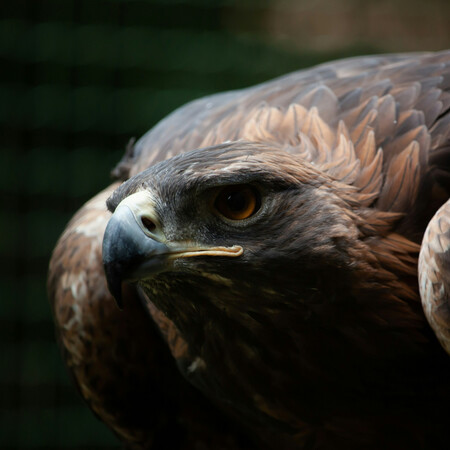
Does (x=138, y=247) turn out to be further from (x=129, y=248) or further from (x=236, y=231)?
(x=236, y=231)

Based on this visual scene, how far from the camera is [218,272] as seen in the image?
1.45m

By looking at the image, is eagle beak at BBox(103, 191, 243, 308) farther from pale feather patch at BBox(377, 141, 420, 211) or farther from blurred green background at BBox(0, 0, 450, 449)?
blurred green background at BBox(0, 0, 450, 449)

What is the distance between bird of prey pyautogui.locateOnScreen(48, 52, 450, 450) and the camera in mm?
1438

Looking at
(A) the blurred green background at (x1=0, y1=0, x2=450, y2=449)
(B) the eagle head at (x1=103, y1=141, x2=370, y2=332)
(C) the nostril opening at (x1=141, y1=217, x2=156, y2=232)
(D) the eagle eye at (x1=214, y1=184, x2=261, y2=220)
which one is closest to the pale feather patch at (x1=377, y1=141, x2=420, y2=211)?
(B) the eagle head at (x1=103, y1=141, x2=370, y2=332)

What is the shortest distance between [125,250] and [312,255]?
0.38 m

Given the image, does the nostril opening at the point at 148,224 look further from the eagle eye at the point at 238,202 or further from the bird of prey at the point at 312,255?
the eagle eye at the point at 238,202

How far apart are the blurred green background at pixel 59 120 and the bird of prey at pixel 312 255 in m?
2.31

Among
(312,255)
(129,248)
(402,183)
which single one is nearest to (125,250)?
(129,248)

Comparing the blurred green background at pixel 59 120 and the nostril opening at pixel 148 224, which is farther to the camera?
the blurred green background at pixel 59 120

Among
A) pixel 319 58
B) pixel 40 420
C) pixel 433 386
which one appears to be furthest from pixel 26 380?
pixel 433 386

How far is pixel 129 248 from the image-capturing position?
4.41 feet

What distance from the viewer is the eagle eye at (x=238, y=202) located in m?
1.44

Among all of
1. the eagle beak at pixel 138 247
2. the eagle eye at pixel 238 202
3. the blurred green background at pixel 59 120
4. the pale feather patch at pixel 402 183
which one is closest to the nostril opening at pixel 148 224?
the eagle beak at pixel 138 247

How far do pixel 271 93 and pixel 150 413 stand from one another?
1.05 meters
